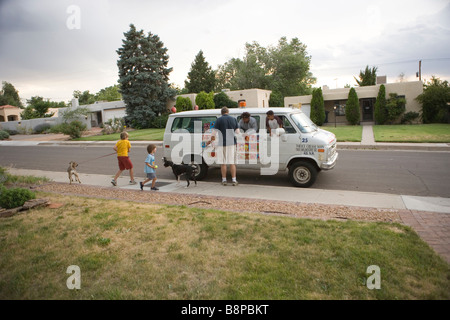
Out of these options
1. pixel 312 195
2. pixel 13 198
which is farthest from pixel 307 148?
pixel 13 198

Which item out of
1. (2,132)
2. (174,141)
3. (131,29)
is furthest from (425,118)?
(2,132)

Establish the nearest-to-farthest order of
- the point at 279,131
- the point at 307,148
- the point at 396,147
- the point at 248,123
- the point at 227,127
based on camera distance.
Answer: the point at 279,131 → the point at 307,148 → the point at 227,127 → the point at 248,123 → the point at 396,147

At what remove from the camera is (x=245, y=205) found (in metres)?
6.25

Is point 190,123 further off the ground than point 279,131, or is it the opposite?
point 190,123

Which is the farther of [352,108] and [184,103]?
[184,103]

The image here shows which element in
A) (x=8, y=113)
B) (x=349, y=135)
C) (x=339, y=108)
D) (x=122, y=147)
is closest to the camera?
(x=122, y=147)

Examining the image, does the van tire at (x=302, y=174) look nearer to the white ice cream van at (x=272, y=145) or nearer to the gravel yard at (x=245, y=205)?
the white ice cream van at (x=272, y=145)

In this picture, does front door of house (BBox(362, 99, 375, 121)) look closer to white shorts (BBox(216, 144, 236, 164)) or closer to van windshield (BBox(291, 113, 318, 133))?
van windshield (BBox(291, 113, 318, 133))

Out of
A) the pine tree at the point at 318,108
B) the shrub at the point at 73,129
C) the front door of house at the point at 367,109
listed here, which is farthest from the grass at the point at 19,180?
the front door of house at the point at 367,109

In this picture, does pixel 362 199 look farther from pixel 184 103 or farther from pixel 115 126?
pixel 115 126

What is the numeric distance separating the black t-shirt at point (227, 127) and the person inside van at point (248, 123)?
0.92 ft

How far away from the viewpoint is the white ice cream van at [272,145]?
25.6 feet

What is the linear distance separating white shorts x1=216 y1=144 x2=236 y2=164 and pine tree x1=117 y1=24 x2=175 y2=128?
88.9 ft

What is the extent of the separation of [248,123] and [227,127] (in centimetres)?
62
